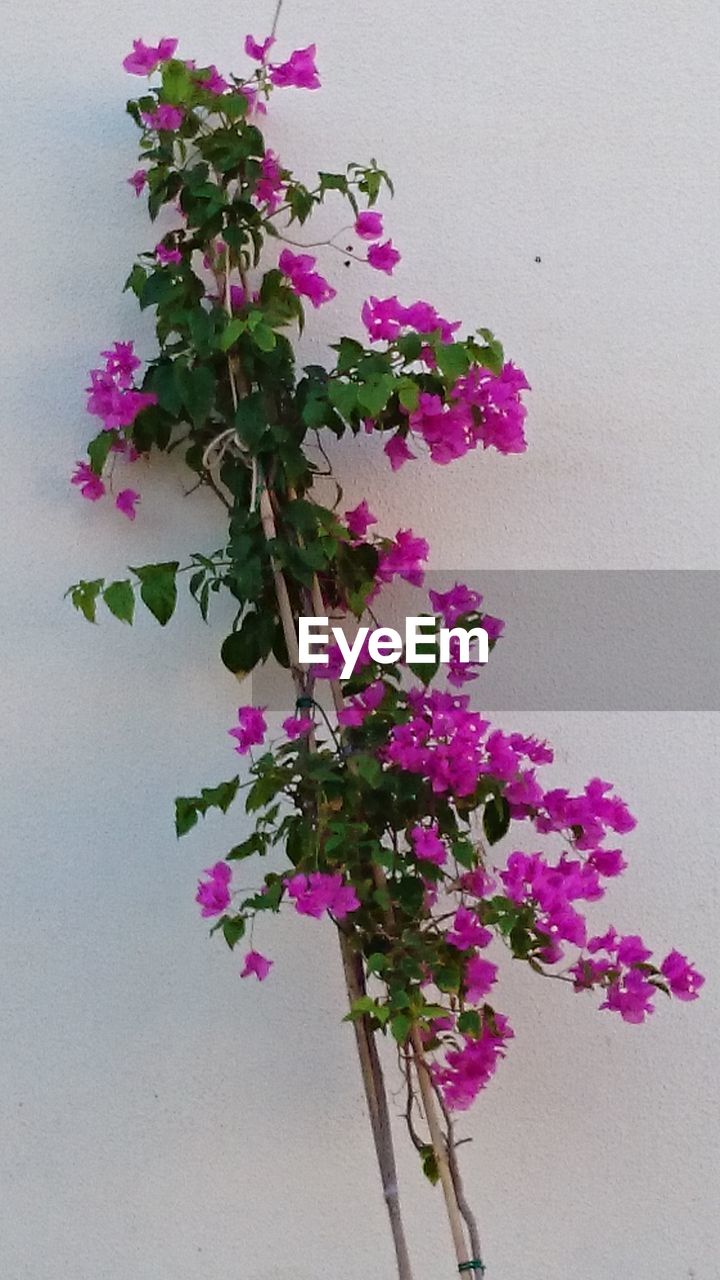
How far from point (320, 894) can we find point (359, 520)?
490 mm

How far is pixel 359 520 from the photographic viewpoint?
163 cm

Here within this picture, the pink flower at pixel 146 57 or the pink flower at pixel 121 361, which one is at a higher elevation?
the pink flower at pixel 146 57

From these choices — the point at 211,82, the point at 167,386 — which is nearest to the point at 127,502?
the point at 167,386

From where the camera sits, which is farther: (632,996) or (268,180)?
(268,180)

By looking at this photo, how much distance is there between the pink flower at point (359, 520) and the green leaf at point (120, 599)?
279 millimetres

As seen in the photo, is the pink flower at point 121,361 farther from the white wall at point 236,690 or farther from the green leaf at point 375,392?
the green leaf at point 375,392

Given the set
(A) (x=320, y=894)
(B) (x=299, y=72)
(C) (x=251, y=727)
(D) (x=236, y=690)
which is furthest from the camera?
(D) (x=236, y=690)

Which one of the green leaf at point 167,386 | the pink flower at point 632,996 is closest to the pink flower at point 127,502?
the green leaf at point 167,386

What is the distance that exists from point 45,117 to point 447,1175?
1.38 meters

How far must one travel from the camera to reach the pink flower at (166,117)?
5.16 feet

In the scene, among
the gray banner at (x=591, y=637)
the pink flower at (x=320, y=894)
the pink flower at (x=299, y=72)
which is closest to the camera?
the pink flower at (x=320, y=894)

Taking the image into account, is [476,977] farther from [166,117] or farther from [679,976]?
[166,117]

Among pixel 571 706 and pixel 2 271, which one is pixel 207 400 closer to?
pixel 2 271

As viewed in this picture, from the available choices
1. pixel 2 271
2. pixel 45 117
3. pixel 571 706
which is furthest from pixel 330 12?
pixel 571 706
